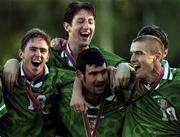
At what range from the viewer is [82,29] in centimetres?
816

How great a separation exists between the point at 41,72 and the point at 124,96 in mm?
757

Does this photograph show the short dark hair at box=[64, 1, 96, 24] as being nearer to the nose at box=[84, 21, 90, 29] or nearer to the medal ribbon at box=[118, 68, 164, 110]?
the nose at box=[84, 21, 90, 29]

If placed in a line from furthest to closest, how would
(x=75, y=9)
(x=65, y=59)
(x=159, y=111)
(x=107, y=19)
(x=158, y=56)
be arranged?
(x=107, y=19)
(x=75, y=9)
(x=65, y=59)
(x=158, y=56)
(x=159, y=111)

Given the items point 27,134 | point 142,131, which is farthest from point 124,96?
point 27,134

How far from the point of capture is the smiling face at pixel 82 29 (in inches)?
320

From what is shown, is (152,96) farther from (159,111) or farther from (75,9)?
(75,9)

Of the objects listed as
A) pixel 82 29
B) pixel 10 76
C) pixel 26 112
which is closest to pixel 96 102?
pixel 26 112

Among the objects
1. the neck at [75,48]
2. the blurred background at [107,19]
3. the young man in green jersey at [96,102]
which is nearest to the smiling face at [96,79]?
the young man in green jersey at [96,102]

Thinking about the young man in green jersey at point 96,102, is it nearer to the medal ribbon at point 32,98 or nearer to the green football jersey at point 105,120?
the green football jersey at point 105,120

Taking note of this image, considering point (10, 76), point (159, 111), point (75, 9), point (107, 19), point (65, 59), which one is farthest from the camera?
point (107, 19)

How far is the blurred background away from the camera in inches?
942

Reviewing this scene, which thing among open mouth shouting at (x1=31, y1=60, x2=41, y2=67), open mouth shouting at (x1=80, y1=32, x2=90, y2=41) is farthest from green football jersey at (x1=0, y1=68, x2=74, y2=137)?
open mouth shouting at (x1=80, y1=32, x2=90, y2=41)

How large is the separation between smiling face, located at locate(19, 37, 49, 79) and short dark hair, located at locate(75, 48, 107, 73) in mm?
324

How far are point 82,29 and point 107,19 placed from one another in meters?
16.4
